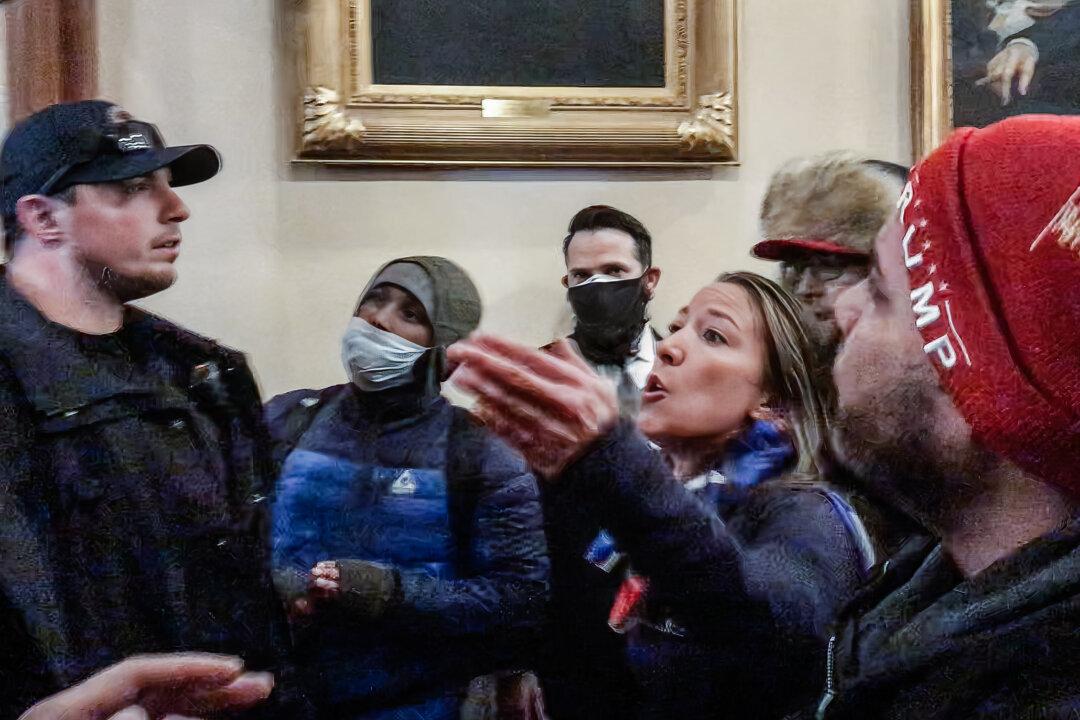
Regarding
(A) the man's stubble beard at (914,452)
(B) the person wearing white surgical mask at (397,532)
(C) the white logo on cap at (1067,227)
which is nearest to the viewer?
(C) the white logo on cap at (1067,227)

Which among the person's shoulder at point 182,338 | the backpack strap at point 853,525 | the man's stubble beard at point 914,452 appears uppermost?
the person's shoulder at point 182,338

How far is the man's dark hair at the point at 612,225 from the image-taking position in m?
1.22

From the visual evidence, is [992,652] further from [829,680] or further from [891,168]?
[891,168]

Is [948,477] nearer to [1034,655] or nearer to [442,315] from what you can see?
[1034,655]

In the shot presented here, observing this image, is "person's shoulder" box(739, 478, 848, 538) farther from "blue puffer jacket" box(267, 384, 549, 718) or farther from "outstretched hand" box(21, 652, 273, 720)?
"outstretched hand" box(21, 652, 273, 720)

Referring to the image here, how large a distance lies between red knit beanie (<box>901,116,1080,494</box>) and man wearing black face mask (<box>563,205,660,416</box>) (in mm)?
322

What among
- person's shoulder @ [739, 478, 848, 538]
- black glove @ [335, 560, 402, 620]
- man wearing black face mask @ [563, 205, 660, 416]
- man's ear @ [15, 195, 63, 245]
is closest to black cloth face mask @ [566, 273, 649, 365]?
man wearing black face mask @ [563, 205, 660, 416]

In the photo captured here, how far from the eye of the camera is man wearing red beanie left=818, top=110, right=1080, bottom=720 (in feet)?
3.03

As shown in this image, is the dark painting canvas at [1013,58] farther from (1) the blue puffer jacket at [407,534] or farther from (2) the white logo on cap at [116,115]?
(2) the white logo on cap at [116,115]

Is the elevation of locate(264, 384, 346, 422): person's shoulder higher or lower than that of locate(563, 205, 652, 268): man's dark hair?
lower

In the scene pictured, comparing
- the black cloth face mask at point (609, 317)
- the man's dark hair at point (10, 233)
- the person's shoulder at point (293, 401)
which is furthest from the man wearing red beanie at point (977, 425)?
the man's dark hair at point (10, 233)

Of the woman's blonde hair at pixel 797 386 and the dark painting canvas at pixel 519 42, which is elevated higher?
the dark painting canvas at pixel 519 42

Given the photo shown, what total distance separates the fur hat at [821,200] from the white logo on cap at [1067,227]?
31cm

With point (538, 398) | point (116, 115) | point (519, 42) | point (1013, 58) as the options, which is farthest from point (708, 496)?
point (116, 115)
